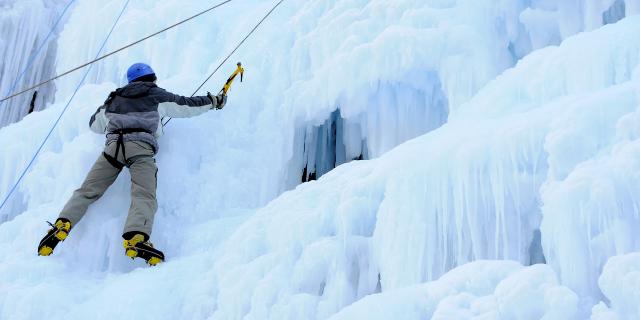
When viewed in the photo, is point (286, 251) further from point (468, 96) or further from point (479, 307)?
point (468, 96)

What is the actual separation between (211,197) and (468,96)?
201 cm

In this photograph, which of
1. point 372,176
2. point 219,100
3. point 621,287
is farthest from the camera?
point 219,100

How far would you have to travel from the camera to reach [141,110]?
183 inches

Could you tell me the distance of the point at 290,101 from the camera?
5320mm

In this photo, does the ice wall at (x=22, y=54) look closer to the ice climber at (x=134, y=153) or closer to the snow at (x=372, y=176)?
the snow at (x=372, y=176)

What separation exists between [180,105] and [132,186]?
2.45 feet

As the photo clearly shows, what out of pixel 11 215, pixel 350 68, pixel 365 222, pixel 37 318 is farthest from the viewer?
pixel 11 215

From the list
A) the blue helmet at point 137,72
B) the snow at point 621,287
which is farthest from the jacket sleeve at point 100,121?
the snow at point 621,287

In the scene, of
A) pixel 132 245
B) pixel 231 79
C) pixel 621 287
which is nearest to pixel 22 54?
pixel 231 79

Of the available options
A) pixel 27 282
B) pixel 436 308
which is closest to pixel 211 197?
pixel 27 282

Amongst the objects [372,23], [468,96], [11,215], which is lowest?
[11,215]

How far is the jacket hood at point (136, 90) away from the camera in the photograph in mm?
4676

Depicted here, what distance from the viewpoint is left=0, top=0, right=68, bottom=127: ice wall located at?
354 inches

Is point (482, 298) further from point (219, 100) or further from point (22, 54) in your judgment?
point (22, 54)
